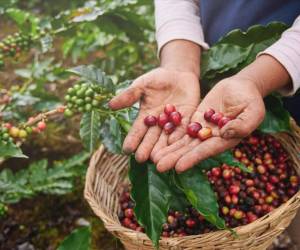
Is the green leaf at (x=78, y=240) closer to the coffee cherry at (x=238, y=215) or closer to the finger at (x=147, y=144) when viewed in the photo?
the finger at (x=147, y=144)

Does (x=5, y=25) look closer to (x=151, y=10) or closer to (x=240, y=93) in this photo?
(x=151, y=10)

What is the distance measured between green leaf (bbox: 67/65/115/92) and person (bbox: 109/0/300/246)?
147 mm

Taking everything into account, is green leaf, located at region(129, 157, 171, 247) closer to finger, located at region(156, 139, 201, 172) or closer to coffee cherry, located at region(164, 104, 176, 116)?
finger, located at region(156, 139, 201, 172)

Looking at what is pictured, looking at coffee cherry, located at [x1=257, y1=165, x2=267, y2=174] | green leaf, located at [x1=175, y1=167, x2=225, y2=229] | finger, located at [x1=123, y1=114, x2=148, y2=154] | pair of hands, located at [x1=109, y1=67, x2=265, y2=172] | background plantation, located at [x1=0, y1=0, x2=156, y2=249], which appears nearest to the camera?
green leaf, located at [x1=175, y1=167, x2=225, y2=229]

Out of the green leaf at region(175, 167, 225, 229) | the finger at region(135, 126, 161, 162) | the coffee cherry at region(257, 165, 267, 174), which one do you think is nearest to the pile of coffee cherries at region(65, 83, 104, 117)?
the finger at region(135, 126, 161, 162)

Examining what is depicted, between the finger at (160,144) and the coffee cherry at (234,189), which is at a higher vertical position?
the finger at (160,144)

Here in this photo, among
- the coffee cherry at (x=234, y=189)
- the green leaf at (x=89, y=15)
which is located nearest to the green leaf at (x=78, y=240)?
the coffee cherry at (x=234, y=189)

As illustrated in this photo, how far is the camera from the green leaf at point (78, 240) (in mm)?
1503

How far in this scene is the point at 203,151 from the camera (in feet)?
4.76

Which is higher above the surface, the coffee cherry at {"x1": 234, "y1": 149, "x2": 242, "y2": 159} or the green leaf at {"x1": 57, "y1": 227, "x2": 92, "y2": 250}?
the green leaf at {"x1": 57, "y1": 227, "x2": 92, "y2": 250}

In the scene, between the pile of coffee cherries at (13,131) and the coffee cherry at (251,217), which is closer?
the pile of coffee cherries at (13,131)

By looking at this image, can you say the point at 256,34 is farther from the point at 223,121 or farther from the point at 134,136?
the point at 134,136

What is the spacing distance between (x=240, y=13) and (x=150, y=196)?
91cm

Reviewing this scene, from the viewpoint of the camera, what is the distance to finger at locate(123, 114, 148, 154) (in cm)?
156
